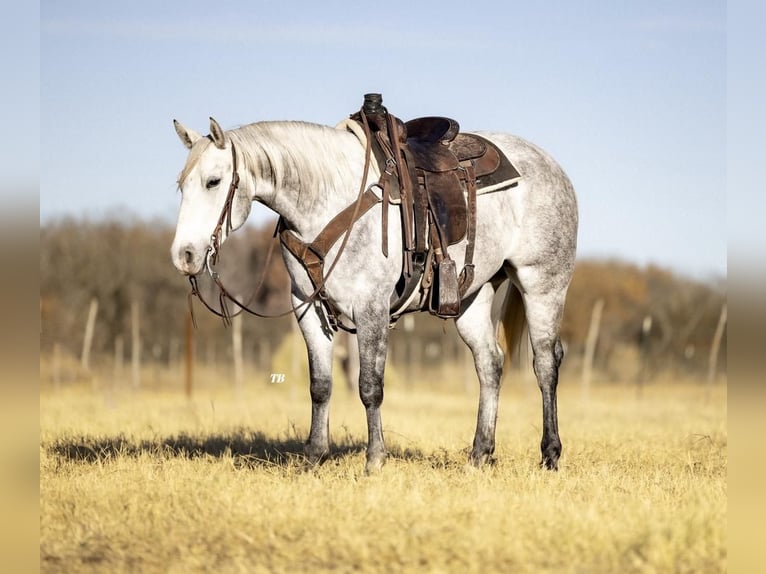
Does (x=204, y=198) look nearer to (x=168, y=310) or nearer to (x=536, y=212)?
(x=536, y=212)

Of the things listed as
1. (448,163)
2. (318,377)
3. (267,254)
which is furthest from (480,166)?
(318,377)

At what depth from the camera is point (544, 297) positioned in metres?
7.87

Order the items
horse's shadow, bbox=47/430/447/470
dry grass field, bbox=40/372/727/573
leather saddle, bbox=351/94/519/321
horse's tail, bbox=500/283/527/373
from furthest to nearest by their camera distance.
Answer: horse's tail, bbox=500/283/527/373 → horse's shadow, bbox=47/430/447/470 → leather saddle, bbox=351/94/519/321 → dry grass field, bbox=40/372/727/573

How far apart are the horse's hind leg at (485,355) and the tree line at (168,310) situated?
23.3 metres

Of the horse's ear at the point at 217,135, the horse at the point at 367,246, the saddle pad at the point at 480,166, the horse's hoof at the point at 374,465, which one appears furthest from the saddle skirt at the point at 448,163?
the horse's hoof at the point at 374,465

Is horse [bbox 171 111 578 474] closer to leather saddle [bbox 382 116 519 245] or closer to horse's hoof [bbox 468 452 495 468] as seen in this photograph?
horse's hoof [bbox 468 452 495 468]

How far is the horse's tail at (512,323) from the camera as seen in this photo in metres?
8.23

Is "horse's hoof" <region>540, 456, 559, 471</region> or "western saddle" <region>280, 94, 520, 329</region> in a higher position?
"western saddle" <region>280, 94, 520, 329</region>

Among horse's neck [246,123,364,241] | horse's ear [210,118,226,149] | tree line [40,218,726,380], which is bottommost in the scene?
tree line [40,218,726,380]

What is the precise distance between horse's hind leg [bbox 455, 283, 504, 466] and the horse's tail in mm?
147

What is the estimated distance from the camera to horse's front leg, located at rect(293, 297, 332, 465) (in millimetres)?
6879

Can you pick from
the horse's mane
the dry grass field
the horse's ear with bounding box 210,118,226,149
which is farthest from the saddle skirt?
the dry grass field
